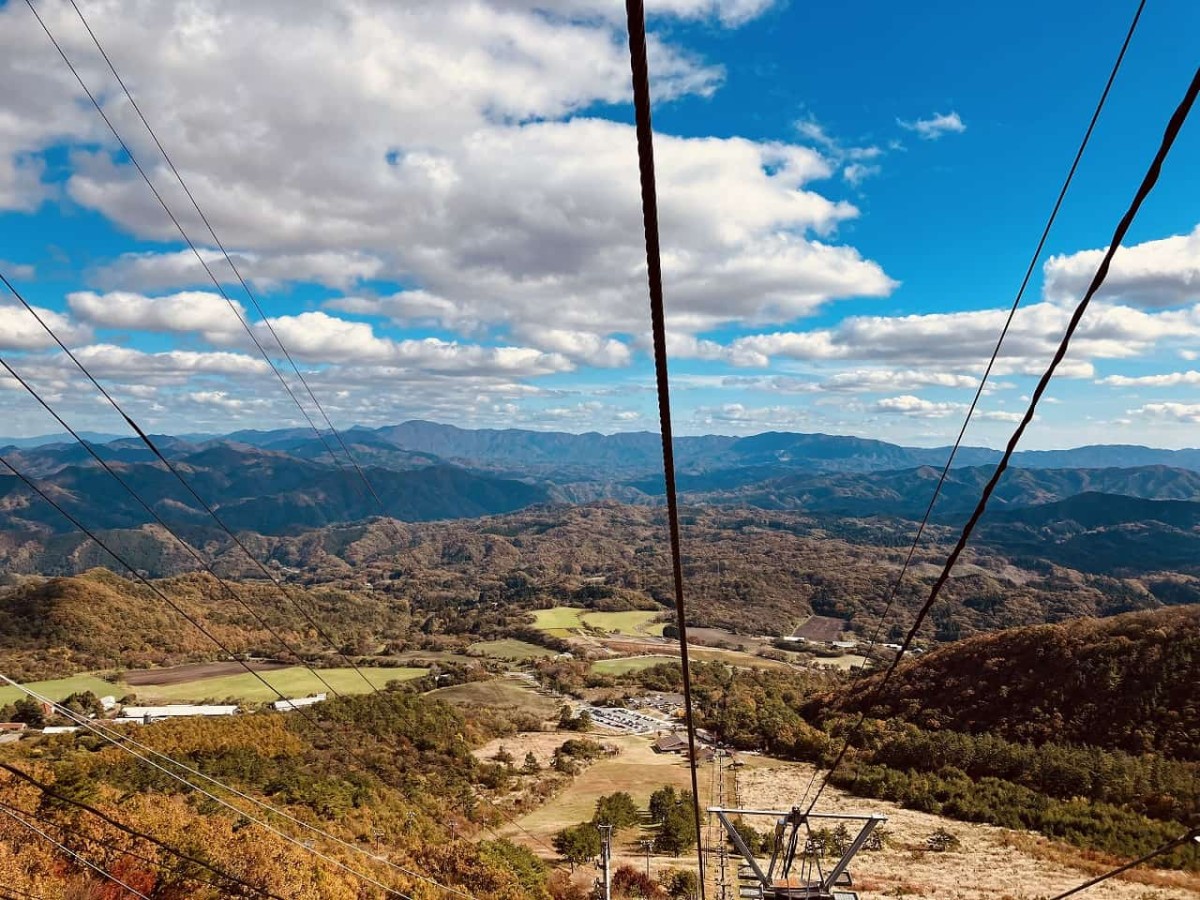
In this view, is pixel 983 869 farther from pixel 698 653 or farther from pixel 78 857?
pixel 698 653

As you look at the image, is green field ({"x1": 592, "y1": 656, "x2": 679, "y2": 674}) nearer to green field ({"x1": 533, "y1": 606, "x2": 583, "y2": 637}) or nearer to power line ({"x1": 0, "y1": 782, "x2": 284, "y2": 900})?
green field ({"x1": 533, "y1": 606, "x2": 583, "y2": 637})

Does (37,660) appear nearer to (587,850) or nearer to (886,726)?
(587,850)

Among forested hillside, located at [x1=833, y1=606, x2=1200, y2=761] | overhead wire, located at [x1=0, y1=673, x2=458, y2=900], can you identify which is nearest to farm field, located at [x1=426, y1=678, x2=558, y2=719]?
forested hillside, located at [x1=833, y1=606, x2=1200, y2=761]

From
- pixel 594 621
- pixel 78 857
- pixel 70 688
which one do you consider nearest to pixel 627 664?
pixel 594 621

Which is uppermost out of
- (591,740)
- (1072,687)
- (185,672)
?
(1072,687)

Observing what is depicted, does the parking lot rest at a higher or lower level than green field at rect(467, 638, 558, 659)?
higher

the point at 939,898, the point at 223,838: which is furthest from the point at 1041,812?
the point at 223,838
